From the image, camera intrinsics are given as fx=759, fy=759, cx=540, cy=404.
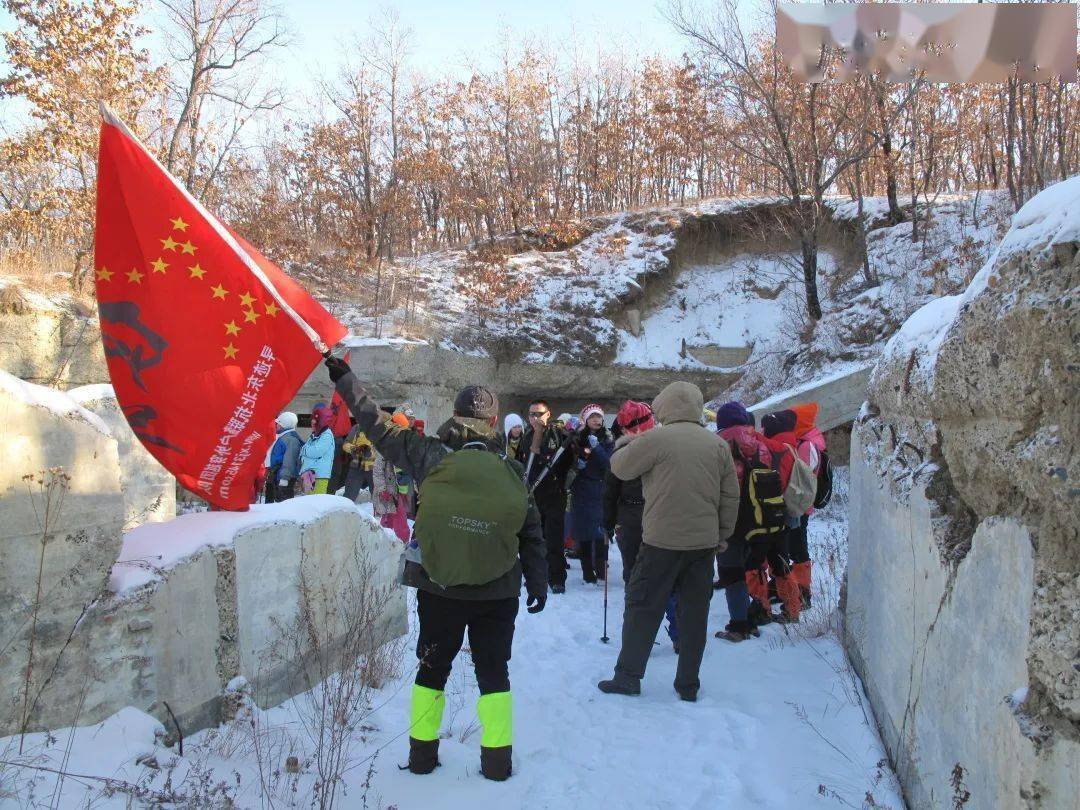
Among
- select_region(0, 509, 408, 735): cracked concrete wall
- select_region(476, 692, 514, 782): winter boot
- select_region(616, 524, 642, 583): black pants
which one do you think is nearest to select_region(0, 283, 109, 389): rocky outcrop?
select_region(0, 509, 408, 735): cracked concrete wall

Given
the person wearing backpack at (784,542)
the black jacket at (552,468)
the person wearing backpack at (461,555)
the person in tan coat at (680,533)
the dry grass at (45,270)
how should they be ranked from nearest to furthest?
1. the person wearing backpack at (461,555)
2. the person in tan coat at (680,533)
3. the person wearing backpack at (784,542)
4. the black jacket at (552,468)
5. the dry grass at (45,270)

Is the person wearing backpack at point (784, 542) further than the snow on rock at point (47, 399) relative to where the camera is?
Yes

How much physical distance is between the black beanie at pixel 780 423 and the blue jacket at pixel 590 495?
1757mm

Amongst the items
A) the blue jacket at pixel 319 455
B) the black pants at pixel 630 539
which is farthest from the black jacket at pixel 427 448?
the blue jacket at pixel 319 455

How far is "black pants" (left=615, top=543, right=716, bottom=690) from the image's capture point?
449 cm

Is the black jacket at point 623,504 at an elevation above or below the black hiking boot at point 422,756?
above

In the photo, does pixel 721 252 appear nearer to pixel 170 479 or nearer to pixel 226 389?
pixel 170 479

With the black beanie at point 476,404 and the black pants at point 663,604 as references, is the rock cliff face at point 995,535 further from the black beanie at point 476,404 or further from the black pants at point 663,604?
the black beanie at point 476,404

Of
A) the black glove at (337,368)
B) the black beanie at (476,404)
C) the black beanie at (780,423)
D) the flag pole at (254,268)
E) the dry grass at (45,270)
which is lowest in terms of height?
the black beanie at (780,423)

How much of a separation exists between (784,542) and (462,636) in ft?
11.0

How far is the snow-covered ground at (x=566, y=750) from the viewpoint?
2.82 metres

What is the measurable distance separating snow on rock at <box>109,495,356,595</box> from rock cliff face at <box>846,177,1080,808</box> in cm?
308

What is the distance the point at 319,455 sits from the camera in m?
8.84

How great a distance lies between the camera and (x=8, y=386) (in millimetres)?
2666
